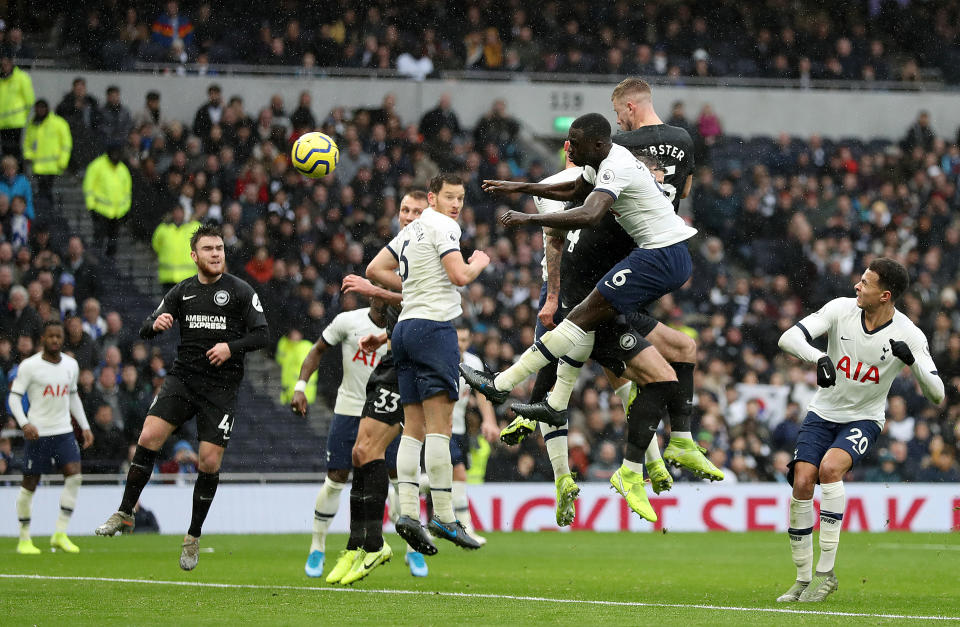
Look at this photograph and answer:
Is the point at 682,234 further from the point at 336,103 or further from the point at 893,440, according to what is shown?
the point at 336,103

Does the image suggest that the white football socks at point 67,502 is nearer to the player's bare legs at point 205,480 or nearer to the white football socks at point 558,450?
the player's bare legs at point 205,480

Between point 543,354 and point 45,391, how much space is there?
7.89 meters

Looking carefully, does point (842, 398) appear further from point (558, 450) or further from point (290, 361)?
point (290, 361)

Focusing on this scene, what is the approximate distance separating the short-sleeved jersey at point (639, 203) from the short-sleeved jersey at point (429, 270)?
122 centimetres

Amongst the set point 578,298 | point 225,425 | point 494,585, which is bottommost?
point 494,585

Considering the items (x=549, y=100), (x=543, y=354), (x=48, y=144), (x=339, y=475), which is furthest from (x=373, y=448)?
(x=549, y=100)

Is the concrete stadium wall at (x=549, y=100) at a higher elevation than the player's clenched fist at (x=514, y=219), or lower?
higher

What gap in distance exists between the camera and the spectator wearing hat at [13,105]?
67.4ft

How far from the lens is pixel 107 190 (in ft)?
67.4

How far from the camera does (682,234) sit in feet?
30.7

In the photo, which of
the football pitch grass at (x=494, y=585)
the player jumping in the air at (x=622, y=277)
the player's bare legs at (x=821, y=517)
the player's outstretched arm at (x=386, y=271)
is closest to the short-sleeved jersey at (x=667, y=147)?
the player jumping in the air at (x=622, y=277)

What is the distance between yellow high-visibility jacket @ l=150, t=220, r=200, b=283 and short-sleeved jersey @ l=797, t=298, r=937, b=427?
11.3 m

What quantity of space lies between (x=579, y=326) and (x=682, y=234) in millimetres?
933

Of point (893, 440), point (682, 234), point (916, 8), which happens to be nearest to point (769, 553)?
point (893, 440)
